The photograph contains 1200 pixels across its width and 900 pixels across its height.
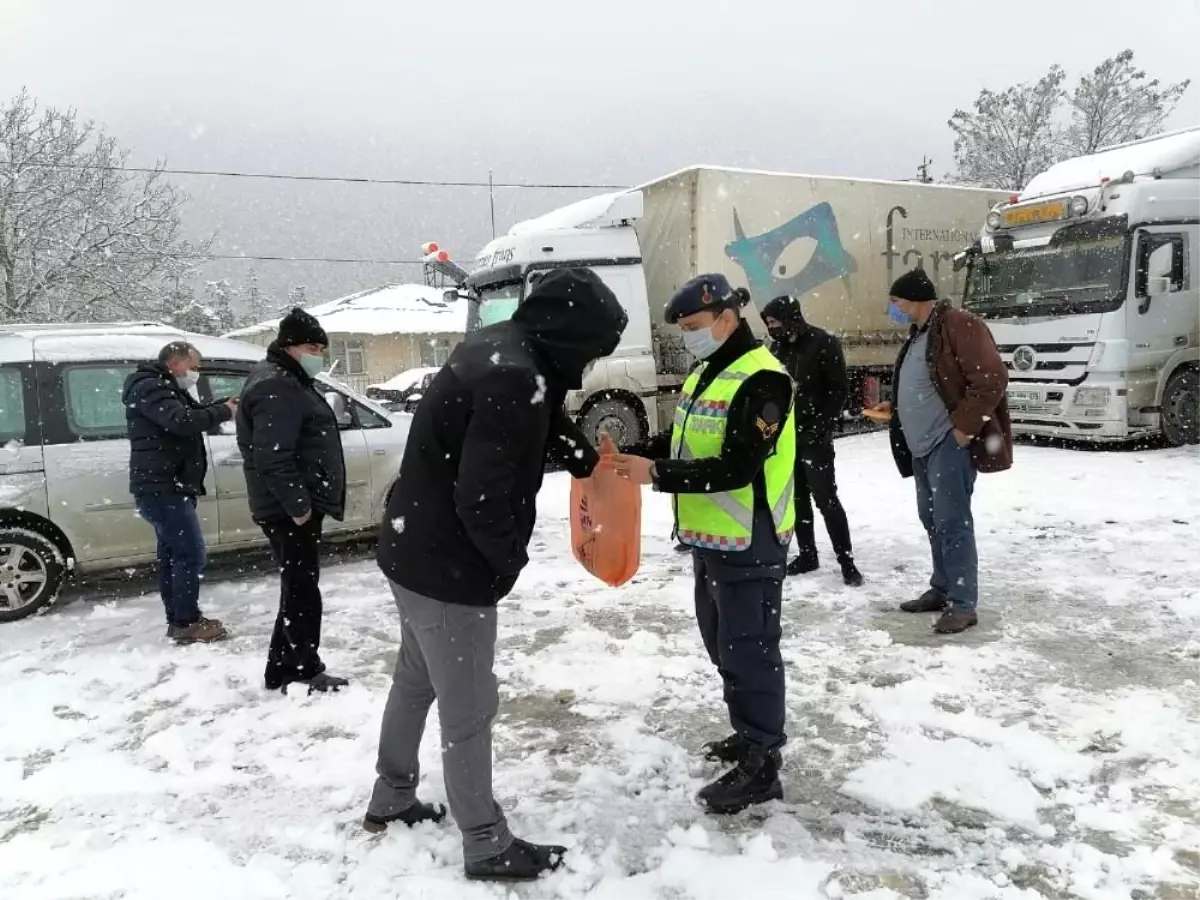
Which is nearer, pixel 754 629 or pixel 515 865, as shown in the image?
pixel 515 865

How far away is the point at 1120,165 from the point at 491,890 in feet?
39.0

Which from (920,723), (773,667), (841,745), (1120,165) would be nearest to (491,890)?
(773,667)

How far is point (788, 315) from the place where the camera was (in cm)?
527

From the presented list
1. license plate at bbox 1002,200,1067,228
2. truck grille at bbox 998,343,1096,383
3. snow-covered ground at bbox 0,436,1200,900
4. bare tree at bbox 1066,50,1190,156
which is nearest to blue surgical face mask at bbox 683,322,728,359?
snow-covered ground at bbox 0,436,1200,900

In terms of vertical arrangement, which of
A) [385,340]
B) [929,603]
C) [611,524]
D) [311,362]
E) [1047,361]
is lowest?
[929,603]

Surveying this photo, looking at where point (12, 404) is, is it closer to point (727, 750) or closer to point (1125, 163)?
point (727, 750)

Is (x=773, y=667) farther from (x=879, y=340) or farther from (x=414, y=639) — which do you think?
(x=879, y=340)

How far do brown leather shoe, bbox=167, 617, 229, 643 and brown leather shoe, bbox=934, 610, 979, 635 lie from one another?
421 cm

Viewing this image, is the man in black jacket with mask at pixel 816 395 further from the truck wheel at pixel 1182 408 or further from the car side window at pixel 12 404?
the truck wheel at pixel 1182 408

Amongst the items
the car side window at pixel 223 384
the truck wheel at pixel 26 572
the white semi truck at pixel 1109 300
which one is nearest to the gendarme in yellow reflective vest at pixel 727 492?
the car side window at pixel 223 384

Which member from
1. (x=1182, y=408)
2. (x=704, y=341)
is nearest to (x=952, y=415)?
(x=704, y=341)

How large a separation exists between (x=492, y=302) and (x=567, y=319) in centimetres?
926

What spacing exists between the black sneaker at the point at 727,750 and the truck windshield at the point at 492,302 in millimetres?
8090

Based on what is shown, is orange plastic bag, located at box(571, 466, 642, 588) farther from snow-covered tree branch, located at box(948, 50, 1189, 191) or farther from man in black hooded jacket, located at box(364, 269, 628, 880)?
snow-covered tree branch, located at box(948, 50, 1189, 191)
